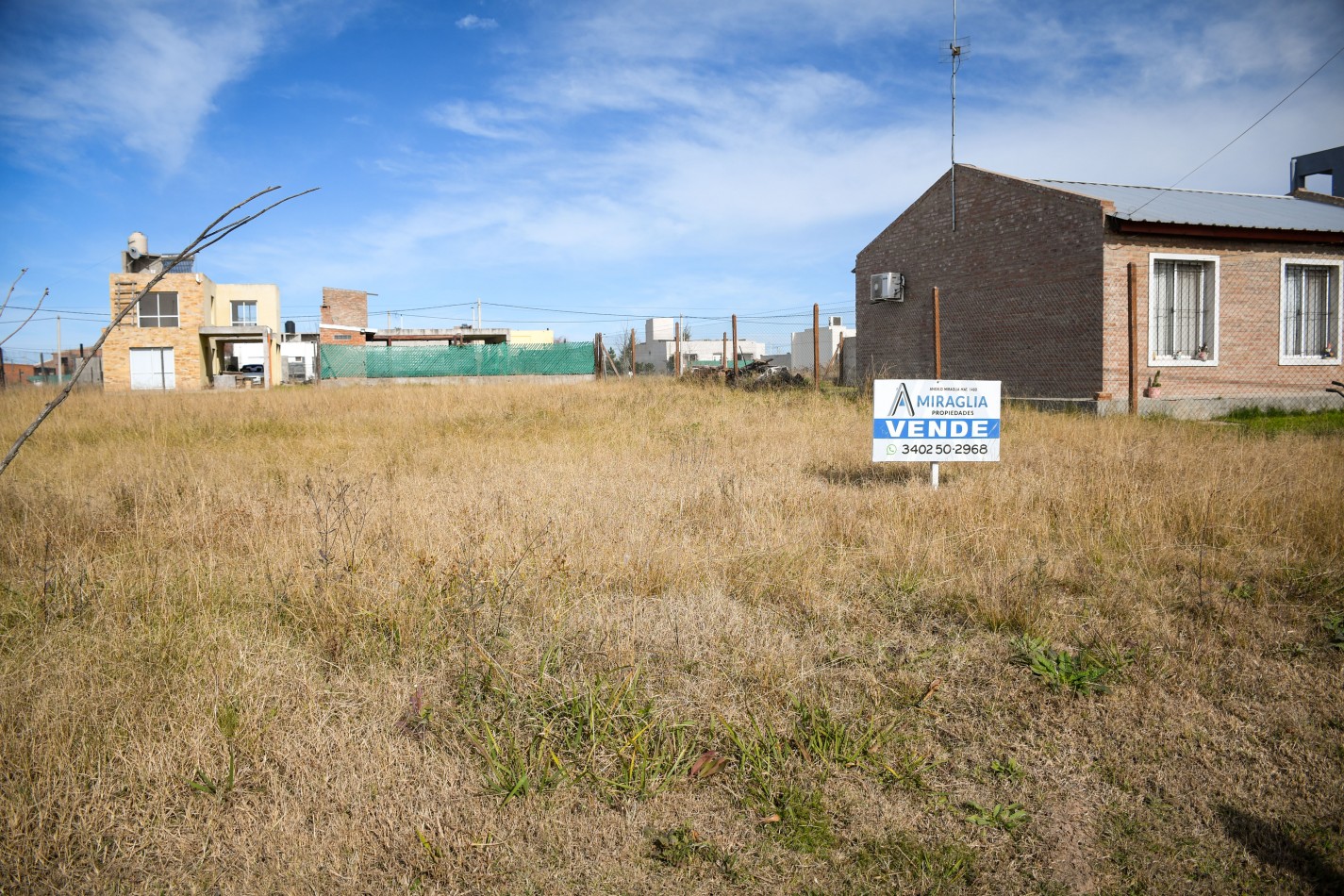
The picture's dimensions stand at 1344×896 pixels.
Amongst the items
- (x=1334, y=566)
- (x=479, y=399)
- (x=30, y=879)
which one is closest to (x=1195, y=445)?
(x=1334, y=566)

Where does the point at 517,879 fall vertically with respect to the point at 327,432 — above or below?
below

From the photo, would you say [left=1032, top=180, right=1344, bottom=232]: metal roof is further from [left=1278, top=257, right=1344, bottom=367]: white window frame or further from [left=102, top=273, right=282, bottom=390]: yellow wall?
[left=102, top=273, right=282, bottom=390]: yellow wall

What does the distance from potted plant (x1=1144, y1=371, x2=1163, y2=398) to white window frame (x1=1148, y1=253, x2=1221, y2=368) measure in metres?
0.24

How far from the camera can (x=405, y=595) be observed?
4098 millimetres

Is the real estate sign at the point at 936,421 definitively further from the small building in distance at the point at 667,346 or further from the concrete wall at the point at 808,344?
the small building in distance at the point at 667,346

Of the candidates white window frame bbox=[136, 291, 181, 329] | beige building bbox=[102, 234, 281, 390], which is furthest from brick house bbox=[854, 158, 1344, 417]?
white window frame bbox=[136, 291, 181, 329]

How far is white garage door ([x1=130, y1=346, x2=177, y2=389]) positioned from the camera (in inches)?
1384

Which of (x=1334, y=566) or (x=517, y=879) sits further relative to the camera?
(x=1334, y=566)

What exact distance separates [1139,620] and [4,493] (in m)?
8.51

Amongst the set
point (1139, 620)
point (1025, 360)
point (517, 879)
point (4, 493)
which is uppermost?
point (1025, 360)

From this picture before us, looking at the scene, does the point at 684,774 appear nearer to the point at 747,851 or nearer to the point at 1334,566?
the point at 747,851

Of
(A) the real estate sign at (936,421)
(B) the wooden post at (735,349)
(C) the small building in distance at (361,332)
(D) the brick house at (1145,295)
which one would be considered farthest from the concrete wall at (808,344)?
(A) the real estate sign at (936,421)

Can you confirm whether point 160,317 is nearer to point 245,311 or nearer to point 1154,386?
point 245,311

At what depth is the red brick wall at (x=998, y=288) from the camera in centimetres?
1526
